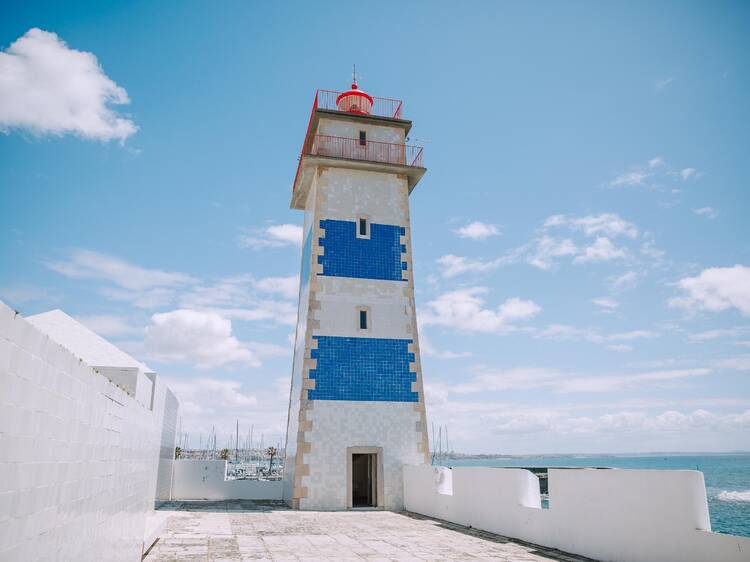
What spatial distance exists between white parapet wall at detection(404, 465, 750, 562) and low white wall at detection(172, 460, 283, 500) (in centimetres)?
863

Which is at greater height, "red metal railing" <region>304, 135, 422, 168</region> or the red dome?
the red dome

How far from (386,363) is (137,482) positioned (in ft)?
32.5

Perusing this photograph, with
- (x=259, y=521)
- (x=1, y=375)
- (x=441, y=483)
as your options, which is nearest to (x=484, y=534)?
(x=441, y=483)

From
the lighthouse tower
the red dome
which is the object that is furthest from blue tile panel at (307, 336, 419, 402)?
the red dome

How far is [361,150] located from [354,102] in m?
2.35

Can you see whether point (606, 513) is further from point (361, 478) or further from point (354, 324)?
point (361, 478)

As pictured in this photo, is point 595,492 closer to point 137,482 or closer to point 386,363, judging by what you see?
point 137,482

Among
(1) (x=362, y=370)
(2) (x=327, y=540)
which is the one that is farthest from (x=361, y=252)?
(2) (x=327, y=540)

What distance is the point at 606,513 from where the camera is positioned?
7.79 meters

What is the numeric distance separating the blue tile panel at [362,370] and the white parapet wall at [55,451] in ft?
33.6

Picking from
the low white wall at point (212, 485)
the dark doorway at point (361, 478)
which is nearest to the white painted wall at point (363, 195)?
the dark doorway at point (361, 478)

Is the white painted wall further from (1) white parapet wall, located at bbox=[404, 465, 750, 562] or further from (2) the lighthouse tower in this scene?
(1) white parapet wall, located at bbox=[404, 465, 750, 562]

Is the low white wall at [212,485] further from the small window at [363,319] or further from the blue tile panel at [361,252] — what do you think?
the blue tile panel at [361,252]

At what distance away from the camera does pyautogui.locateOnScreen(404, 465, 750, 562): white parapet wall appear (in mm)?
6562
